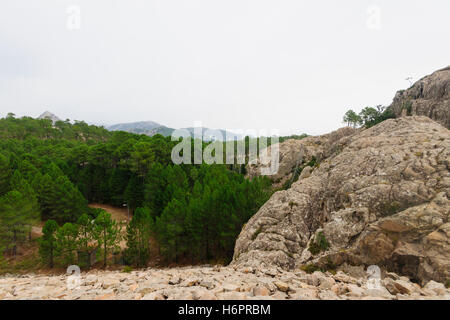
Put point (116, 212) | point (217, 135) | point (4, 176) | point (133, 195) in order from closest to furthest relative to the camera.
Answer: point (4, 176) < point (133, 195) < point (116, 212) < point (217, 135)

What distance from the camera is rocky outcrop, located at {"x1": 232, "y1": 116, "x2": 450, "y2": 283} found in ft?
27.9

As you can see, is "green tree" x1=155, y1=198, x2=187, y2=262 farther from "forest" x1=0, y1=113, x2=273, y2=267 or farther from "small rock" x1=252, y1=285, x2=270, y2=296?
"small rock" x1=252, y1=285, x2=270, y2=296

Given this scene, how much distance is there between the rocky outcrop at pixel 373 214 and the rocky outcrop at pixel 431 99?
24.7m

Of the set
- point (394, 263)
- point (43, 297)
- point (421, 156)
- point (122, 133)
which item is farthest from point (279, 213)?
point (122, 133)

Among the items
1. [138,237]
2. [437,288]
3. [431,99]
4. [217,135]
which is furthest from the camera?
[217,135]

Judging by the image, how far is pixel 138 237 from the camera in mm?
24875

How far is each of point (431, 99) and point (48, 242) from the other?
59911mm

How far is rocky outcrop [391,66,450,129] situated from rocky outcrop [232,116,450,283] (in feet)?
81.2

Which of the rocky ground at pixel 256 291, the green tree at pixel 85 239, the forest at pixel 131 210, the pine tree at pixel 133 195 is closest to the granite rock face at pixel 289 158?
the forest at pixel 131 210

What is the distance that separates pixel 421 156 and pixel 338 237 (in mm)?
6838

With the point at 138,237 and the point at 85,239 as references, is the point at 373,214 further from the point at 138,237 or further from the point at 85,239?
the point at 85,239

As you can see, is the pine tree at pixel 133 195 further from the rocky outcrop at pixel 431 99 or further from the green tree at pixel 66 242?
the rocky outcrop at pixel 431 99

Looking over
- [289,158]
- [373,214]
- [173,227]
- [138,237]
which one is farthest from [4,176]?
[289,158]

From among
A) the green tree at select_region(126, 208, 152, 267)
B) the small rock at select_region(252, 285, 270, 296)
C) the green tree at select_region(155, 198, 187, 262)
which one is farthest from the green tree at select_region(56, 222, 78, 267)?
the small rock at select_region(252, 285, 270, 296)
